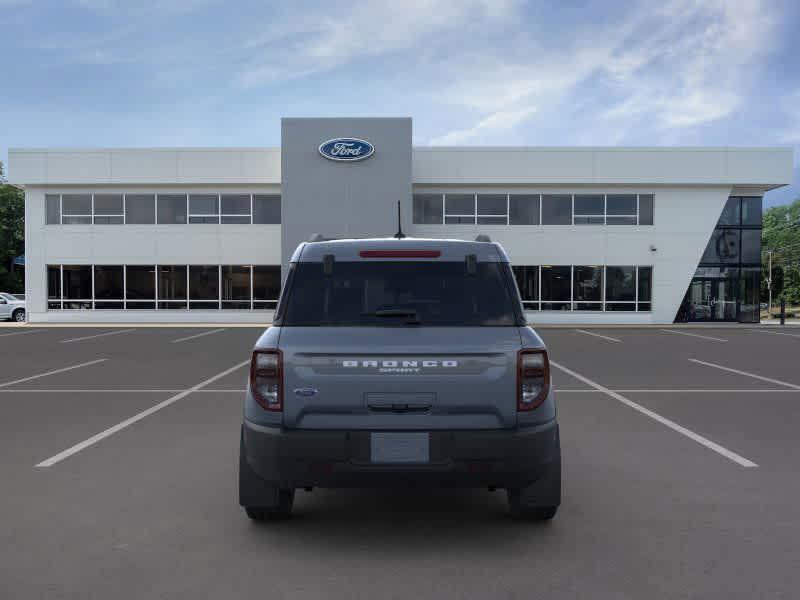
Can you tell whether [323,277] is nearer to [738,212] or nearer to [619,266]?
[619,266]

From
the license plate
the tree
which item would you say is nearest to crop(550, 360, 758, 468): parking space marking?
the license plate

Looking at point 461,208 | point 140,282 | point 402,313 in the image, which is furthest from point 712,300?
point 402,313

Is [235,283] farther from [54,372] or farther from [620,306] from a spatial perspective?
[54,372]

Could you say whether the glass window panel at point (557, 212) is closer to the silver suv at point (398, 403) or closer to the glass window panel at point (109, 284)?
the glass window panel at point (109, 284)

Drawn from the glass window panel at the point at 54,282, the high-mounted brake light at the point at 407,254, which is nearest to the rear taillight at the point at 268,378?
the high-mounted brake light at the point at 407,254

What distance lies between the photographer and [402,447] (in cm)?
388

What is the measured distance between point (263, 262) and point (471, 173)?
9648 mm

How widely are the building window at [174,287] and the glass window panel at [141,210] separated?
2.01 meters

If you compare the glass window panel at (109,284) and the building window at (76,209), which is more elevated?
the building window at (76,209)

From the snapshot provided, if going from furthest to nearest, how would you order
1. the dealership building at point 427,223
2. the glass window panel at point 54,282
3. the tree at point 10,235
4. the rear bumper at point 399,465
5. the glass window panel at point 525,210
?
the tree at point 10,235 < the glass window panel at point 54,282 < the glass window panel at point 525,210 < the dealership building at point 427,223 < the rear bumper at point 399,465

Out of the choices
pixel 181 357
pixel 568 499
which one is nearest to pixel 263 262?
pixel 181 357

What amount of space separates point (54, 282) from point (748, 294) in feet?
101

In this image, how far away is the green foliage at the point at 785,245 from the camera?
8156 centimetres

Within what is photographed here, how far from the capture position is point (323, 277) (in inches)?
165
